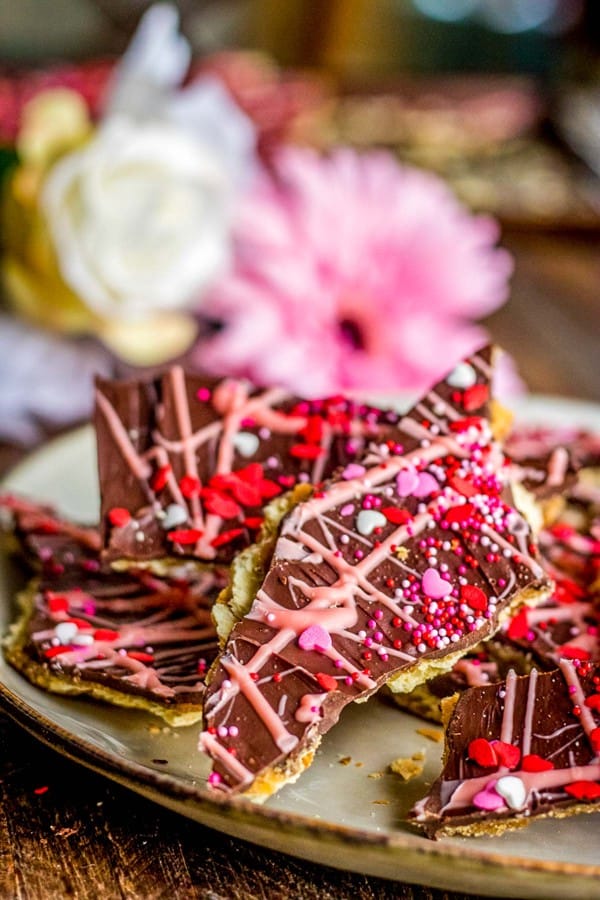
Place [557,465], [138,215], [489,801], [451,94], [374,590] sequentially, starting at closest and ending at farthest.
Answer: [489,801]
[374,590]
[557,465]
[138,215]
[451,94]

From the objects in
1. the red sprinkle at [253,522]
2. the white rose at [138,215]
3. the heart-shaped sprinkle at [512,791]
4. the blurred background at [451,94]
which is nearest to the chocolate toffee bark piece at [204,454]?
the red sprinkle at [253,522]

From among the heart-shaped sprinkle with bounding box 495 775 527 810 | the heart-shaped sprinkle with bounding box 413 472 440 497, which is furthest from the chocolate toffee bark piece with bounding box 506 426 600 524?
the heart-shaped sprinkle with bounding box 495 775 527 810

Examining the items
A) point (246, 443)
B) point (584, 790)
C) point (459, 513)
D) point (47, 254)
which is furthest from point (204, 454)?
point (47, 254)

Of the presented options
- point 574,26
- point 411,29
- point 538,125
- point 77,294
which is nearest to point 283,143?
point 77,294

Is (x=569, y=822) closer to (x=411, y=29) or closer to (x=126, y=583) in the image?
(x=126, y=583)

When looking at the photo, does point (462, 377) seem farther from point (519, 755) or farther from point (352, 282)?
point (352, 282)

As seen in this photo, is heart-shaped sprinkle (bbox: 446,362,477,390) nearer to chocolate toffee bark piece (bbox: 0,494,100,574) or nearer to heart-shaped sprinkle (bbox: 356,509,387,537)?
heart-shaped sprinkle (bbox: 356,509,387,537)

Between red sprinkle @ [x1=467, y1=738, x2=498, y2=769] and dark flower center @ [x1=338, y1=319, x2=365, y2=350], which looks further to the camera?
dark flower center @ [x1=338, y1=319, x2=365, y2=350]
